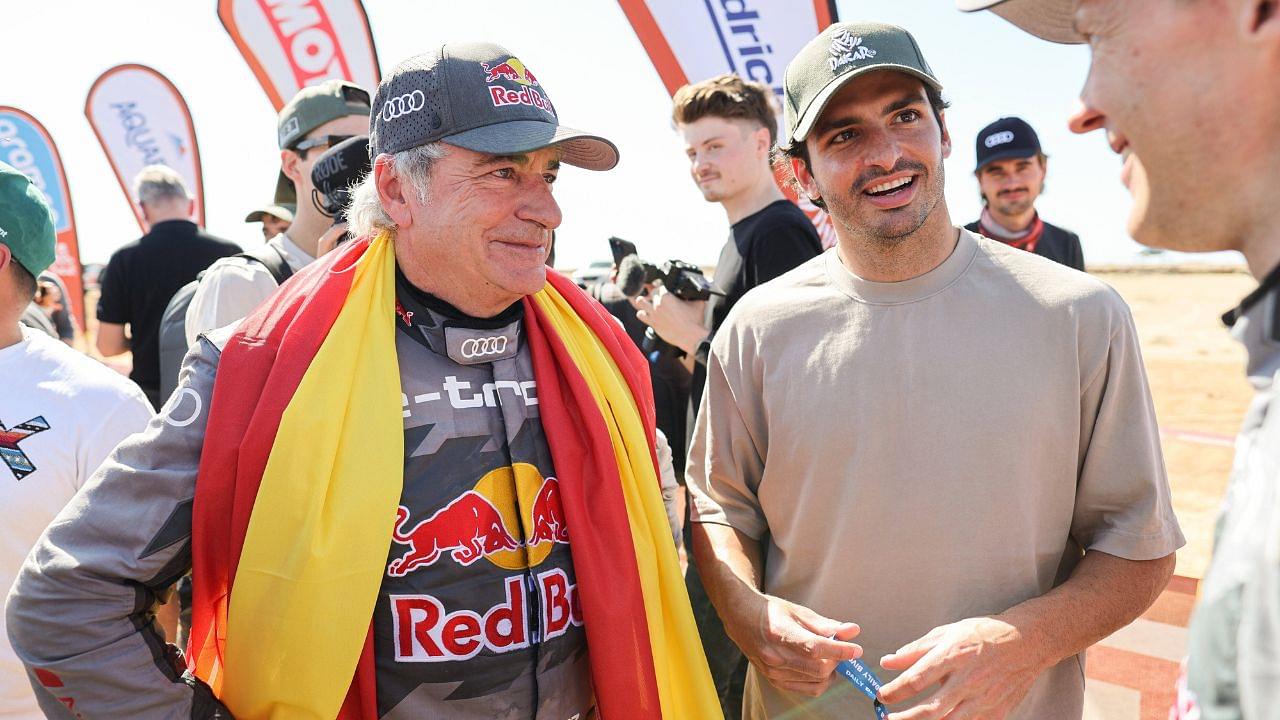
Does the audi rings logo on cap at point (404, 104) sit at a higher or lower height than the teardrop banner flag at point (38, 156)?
lower

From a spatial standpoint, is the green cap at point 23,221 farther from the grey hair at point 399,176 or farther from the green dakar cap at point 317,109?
the green dakar cap at point 317,109

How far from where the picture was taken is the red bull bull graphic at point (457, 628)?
1.66m

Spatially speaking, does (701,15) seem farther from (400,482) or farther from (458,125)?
(400,482)

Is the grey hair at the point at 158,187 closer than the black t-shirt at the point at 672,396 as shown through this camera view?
No

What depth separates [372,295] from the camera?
1.84 metres

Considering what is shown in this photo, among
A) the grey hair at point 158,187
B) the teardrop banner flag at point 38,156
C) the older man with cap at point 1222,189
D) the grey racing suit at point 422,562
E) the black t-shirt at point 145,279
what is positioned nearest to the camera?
the older man with cap at point 1222,189

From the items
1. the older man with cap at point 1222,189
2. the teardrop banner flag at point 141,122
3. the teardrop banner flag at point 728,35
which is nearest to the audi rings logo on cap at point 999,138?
the teardrop banner flag at point 728,35

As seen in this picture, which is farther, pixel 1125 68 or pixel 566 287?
pixel 566 287

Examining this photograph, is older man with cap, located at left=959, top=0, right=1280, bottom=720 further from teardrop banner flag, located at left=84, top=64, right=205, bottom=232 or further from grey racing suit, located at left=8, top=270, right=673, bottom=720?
teardrop banner flag, located at left=84, top=64, right=205, bottom=232

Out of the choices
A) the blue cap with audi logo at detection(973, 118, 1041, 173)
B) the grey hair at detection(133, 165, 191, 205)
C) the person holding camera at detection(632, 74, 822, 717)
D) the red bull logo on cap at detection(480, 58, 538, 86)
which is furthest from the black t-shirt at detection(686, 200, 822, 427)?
the grey hair at detection(133, 165, 191, 205)

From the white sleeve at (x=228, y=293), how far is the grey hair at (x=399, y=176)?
0.99 meters

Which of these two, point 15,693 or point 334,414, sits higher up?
point 334,414

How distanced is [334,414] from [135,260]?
11.5 ft

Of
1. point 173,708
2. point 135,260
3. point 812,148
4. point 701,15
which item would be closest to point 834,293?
point 812,148
